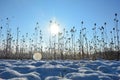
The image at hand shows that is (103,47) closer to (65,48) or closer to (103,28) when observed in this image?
(103,28)

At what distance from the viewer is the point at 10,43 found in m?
30.6

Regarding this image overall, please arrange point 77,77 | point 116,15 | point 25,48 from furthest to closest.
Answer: point 25,48, point 116,15, point 77,77

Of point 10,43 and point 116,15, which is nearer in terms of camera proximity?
point 116,15

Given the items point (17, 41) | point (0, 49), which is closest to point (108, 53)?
point (17, 41)

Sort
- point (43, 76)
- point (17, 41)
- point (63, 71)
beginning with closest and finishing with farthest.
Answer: point (43, 76) < point (63, 71) < point (17, 41)

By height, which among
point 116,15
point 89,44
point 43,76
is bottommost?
point 43,76

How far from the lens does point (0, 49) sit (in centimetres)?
3562

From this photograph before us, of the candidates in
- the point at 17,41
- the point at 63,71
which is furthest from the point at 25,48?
the point at 63,71

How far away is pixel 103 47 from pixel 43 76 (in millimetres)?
22791

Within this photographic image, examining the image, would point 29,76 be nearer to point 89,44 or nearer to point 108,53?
point 108,53

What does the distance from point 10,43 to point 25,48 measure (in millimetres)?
4894

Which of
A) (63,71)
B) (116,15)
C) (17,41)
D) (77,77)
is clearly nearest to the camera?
(77,77)

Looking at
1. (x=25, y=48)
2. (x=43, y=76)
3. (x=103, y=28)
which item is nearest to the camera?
(x=43, y=76)

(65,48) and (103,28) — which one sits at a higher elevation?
(103,28)
